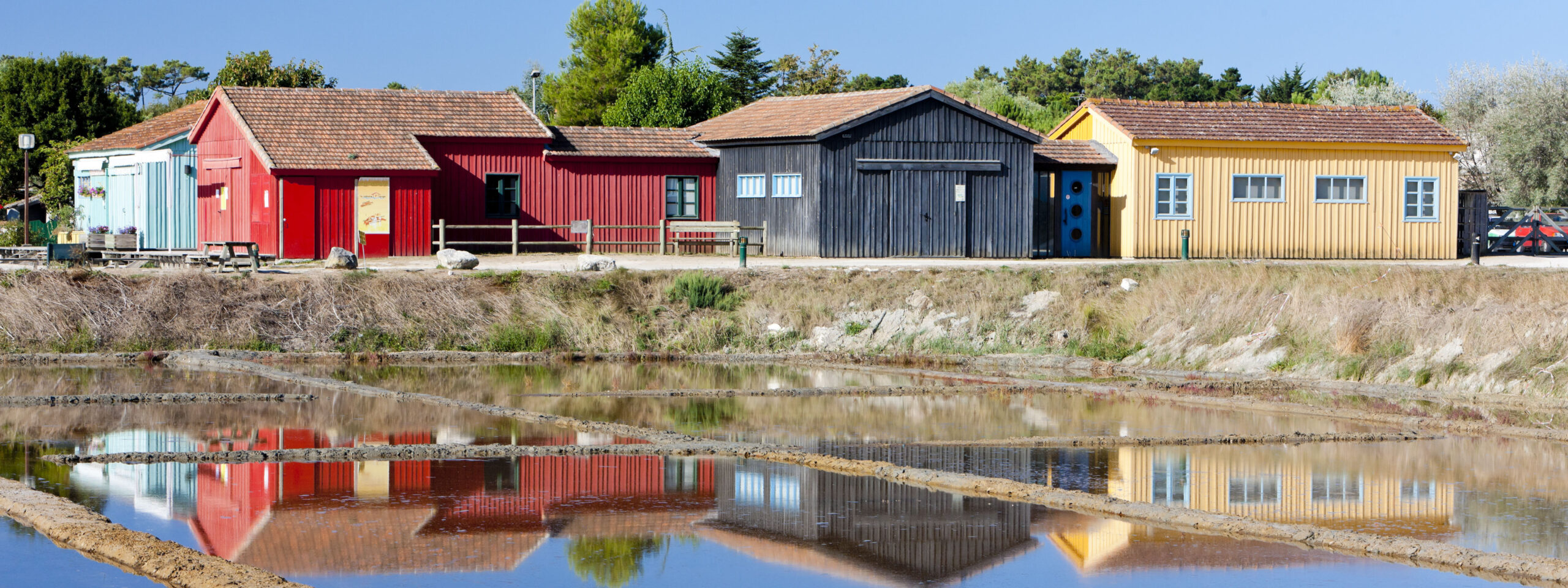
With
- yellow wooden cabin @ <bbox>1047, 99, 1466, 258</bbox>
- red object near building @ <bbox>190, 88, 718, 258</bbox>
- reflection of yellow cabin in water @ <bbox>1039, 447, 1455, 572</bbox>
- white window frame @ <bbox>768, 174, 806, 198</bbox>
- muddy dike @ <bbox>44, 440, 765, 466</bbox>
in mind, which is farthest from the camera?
yellow wooden cabin @ <bbox>1047, 99, 1466, 258</bbox>

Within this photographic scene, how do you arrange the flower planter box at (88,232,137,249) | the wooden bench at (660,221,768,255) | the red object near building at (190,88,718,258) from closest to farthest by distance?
1. the flower planter box at (88,232,137,249)
2. the red object near building at (190,88,718,258)
3. the wooden bench at (660,221,768,255)

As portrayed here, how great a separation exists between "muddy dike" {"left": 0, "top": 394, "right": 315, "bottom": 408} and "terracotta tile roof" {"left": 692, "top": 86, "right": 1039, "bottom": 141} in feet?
48.7

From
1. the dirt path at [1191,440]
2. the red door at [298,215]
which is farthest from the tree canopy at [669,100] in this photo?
the dirt path at [1191,440]

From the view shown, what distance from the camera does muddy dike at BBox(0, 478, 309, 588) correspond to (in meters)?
9.78

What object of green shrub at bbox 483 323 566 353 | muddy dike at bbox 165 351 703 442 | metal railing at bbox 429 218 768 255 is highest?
metal railing at bbox 429 218 768 255

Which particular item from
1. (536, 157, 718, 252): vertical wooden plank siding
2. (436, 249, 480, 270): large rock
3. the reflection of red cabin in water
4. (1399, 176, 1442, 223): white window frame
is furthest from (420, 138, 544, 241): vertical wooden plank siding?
(1399, 176, 1442, 223): white window frame

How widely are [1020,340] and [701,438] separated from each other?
11162 millimetres

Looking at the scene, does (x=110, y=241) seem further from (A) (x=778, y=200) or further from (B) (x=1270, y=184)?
(B) (x=1270, y=184)

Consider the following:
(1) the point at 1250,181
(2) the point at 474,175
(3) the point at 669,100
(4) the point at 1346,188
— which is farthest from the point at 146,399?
(3) the point at 669,100

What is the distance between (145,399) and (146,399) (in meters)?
0.02

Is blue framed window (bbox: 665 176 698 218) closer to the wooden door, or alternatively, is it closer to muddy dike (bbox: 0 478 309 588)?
A: the wooden door

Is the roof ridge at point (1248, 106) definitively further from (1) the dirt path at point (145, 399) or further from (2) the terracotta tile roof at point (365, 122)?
(1) the dirt path at point (145, 399)

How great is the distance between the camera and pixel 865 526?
11.9 m

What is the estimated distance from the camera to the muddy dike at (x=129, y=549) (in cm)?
978
